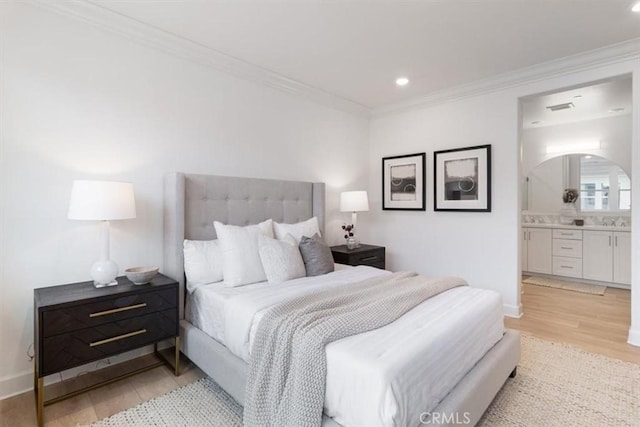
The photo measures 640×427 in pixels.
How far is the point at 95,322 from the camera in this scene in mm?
1983

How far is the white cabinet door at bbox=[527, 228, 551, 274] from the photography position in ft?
17.5

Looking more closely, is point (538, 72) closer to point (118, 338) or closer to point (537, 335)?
point (537, 335)

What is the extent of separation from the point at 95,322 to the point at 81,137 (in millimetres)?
1328

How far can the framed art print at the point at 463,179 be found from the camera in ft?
12.3

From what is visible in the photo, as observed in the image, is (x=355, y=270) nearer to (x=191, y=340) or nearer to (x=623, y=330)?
(x=191, y=340)

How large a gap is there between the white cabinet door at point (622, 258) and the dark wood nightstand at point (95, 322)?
589 cm

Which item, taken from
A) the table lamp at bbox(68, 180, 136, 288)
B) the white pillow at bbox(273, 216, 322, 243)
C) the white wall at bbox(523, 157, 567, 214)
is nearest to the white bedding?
the table lamp at bbox(68, 180, 136, 288)

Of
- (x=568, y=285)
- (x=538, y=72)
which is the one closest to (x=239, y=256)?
(x=538, y=72)

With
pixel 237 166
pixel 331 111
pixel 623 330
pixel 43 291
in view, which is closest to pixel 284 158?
pixel 237 166

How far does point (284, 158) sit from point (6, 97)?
90.7 inches

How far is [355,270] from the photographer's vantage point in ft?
9.86

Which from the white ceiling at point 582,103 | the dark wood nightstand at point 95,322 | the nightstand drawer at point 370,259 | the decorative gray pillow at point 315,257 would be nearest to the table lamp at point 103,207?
the dark wood nightstand at point 95,322

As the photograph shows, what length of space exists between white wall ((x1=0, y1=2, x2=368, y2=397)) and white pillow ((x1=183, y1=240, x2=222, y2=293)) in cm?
35

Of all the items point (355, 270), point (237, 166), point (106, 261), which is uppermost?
point (237, 166)
